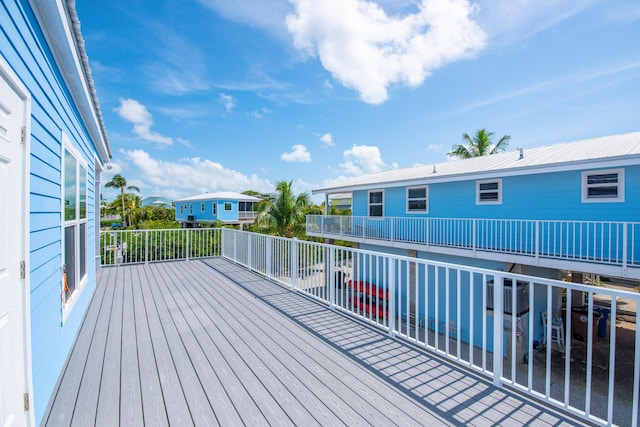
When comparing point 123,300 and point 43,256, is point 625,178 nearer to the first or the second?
point 43,256

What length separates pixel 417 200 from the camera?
11.3 metres

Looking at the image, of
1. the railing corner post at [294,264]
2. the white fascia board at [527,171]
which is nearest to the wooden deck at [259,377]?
the railing corner post at [294,264]

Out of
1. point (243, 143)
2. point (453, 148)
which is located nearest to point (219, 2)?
point (243, 143)

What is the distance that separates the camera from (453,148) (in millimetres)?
22531

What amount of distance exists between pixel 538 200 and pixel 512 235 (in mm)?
1255

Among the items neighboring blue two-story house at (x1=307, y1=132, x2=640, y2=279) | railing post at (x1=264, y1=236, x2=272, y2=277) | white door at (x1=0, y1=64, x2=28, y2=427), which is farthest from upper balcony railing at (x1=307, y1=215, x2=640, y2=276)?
white door at (x1=0, y1=64, x2=28, y2=427)

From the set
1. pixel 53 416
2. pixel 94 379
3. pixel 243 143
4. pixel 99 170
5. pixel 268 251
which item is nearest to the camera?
pixel 53 416

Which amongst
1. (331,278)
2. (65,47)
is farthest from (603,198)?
(65,47)

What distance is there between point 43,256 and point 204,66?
32.6 feet

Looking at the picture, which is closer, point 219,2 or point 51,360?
point 51,360

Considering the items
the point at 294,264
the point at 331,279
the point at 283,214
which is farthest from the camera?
the point at 283,214

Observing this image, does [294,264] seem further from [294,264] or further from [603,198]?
[603,198]

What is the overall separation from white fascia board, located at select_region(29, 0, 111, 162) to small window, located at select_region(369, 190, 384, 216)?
34.6 feet

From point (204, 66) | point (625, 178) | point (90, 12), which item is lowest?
point (625, 178)
